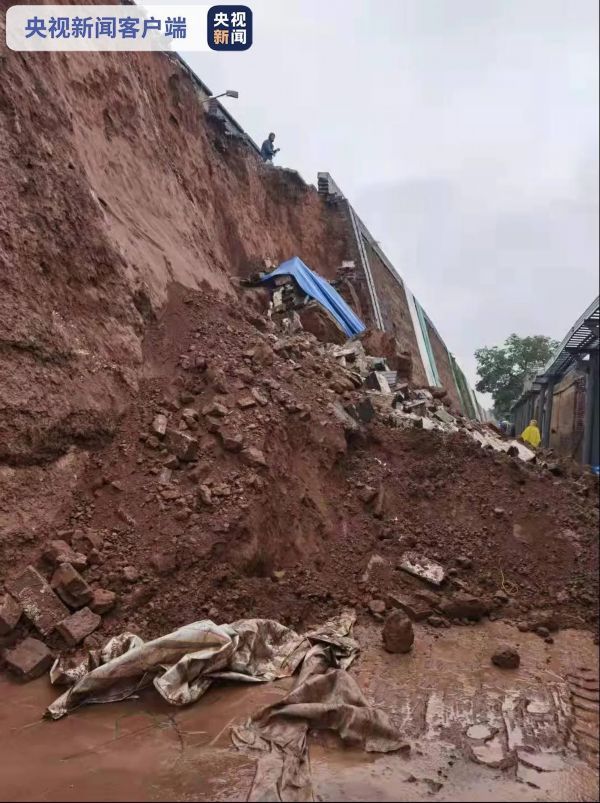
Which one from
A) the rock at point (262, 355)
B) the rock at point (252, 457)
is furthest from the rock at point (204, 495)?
the rock at point (262, 355)

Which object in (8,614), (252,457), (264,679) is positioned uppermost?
(252,457)

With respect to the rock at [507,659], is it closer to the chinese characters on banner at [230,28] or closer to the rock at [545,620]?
the rock at [545,620]

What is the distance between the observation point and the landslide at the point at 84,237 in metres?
4.96

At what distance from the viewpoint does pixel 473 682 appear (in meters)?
3.58

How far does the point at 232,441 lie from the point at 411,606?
202 centimetres

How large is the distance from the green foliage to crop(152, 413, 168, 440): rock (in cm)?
2520

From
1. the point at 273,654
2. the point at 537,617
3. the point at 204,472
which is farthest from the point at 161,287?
the point at 537,617

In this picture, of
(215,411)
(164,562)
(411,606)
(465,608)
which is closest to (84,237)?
(215,411)

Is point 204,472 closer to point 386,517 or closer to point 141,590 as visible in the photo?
point 141,590

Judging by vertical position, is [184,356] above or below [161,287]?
below

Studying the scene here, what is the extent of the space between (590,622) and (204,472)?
126 inches

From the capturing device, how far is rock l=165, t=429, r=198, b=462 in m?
5.09

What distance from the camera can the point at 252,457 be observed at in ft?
16.8

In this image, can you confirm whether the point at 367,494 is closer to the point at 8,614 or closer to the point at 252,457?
the point at 252,457
